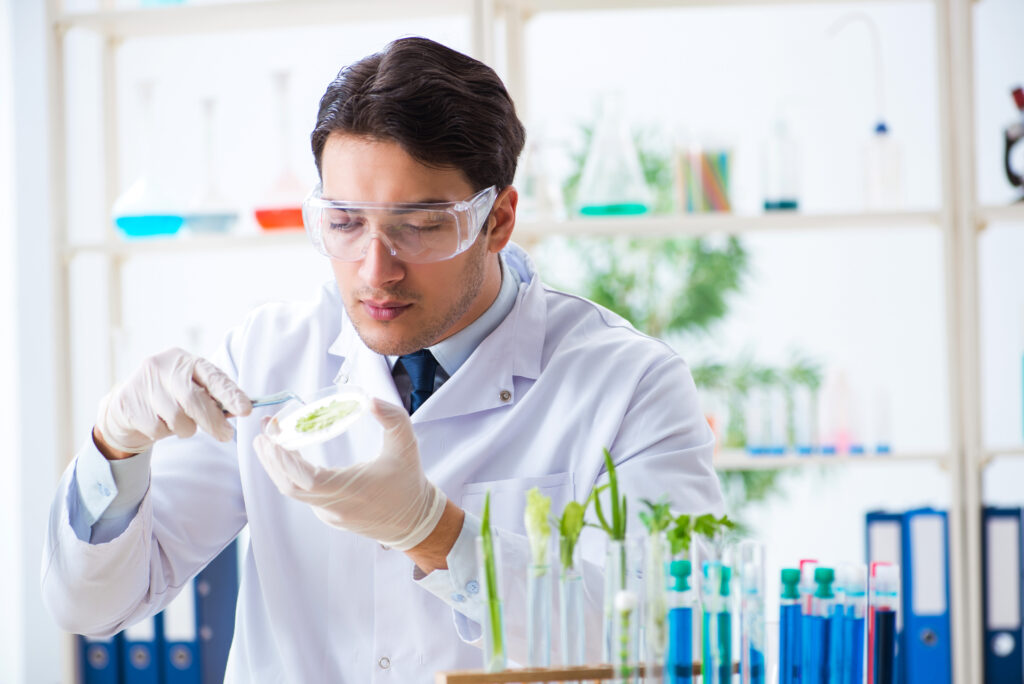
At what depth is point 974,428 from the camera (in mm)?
2197

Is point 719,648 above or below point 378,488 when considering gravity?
below

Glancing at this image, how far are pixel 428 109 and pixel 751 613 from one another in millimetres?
729

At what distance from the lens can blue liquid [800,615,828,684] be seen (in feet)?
2.85

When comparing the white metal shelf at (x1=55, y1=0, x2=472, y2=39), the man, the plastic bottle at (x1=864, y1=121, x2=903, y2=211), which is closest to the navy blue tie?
the man

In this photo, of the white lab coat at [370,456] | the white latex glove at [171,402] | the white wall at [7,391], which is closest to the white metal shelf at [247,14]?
the white wall at [7,391]

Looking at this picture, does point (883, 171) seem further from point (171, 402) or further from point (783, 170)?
point (171, 402)

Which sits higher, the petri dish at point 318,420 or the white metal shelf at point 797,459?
the petri dish at point 318,420

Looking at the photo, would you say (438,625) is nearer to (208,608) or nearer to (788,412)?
(208,608)

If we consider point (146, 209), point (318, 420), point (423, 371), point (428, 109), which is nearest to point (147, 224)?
point (146, 209)

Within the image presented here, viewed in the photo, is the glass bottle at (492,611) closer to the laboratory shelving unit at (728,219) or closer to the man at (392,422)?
the man at (392,422)

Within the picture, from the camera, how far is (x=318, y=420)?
1.15m

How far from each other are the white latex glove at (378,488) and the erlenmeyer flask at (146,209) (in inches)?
55.9

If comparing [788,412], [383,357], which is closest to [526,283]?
[383,357]

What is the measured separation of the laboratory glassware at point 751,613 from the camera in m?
0.85
